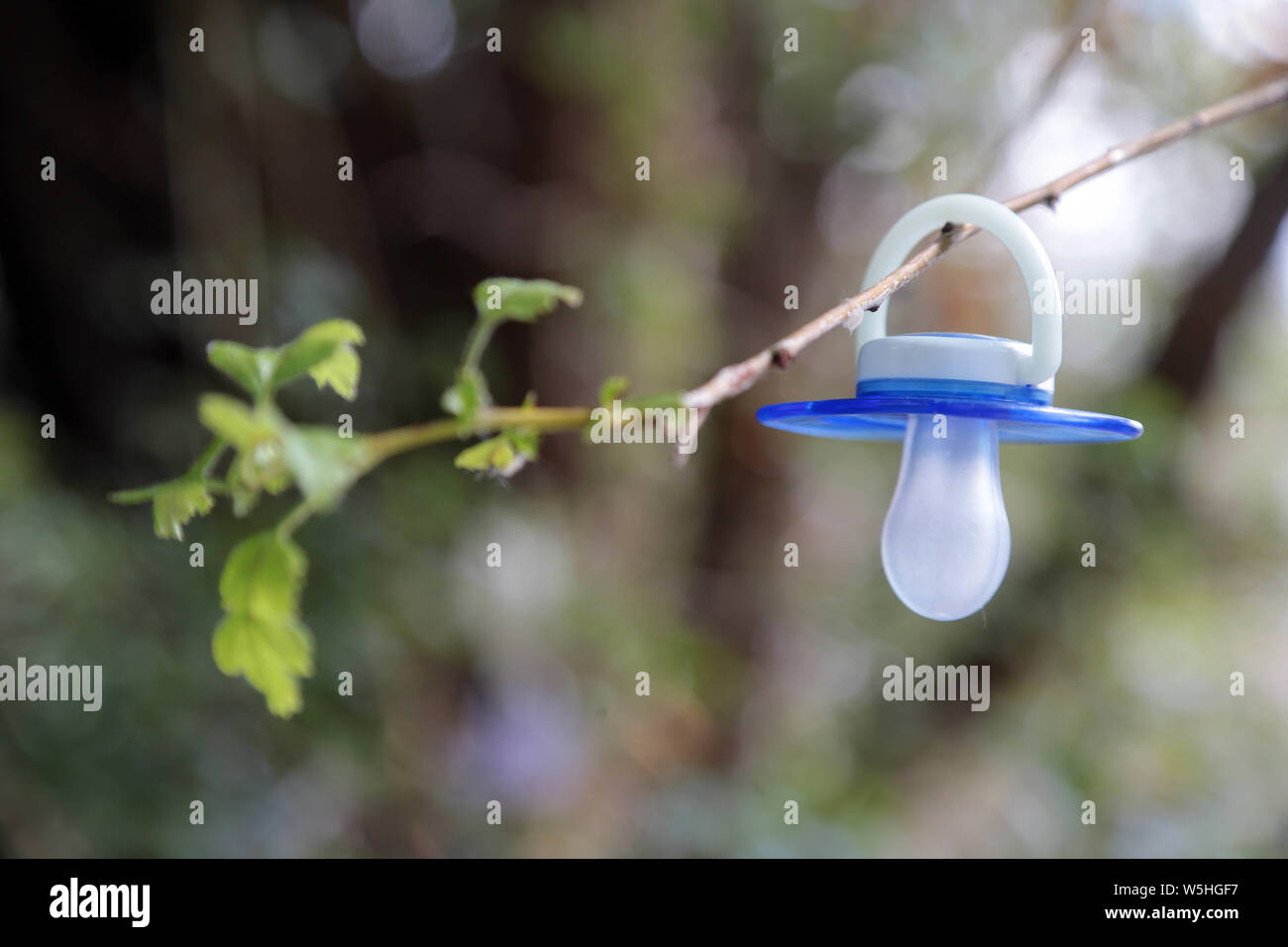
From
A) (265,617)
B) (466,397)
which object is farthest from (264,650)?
(466,397)

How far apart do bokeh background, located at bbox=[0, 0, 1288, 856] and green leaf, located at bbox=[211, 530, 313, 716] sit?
1133 millimetres

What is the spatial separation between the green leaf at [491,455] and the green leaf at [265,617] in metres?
0.06

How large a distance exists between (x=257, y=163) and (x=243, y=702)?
0.85m

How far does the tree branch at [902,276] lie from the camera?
0.91ft

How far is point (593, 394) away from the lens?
1546 millimetres
